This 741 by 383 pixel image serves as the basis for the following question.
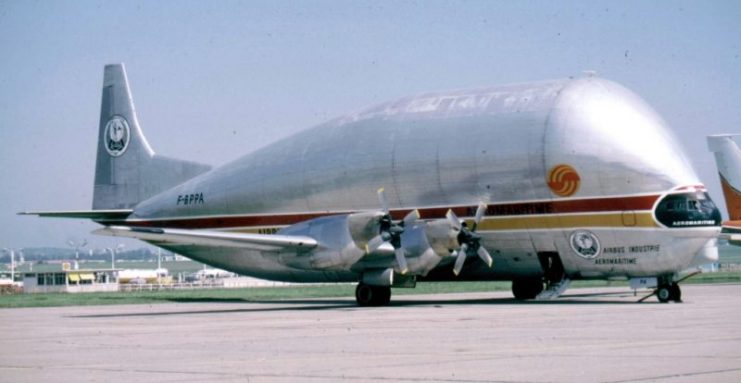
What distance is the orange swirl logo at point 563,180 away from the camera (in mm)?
31891

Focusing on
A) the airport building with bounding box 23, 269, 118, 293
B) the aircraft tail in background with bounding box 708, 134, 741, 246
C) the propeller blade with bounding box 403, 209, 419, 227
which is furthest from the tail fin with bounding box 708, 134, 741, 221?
the airport building with bounding box 23, 269, 118, 293

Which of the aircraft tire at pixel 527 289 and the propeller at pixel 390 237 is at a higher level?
the propeller at pixel 390 237

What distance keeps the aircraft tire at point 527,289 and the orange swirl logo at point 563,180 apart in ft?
16.6

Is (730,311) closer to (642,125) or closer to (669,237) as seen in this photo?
(669,237)

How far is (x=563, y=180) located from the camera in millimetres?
31984

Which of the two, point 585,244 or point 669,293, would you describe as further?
point 585,244

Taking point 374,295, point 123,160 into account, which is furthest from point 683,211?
point 123,160

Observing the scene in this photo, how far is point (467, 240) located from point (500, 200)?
1697 millimetres

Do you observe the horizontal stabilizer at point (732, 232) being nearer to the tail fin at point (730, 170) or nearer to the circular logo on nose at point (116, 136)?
the tail fin at point (730, 170)

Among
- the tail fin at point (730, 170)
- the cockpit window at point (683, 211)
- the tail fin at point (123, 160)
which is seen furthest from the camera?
the tail fin at point (730, 170)

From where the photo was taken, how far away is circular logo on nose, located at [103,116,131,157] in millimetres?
45531

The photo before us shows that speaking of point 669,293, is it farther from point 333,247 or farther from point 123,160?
point 123,160

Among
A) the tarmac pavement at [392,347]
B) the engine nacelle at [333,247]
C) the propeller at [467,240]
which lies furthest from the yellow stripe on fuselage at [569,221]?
the tarmac pavement at [392,347]

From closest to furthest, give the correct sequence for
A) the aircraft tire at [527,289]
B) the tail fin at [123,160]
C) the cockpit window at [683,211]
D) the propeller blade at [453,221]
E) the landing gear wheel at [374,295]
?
the cockpit window at [683,211], the propeller blade at [453,221], the landing gear wheel at [374,295], the aircraft tire at [527,289], the tail fin at [123,160]
